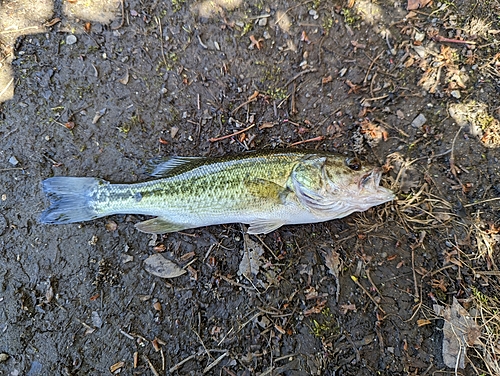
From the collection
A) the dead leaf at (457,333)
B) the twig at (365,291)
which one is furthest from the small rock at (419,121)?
the dead leaf at (457,333)

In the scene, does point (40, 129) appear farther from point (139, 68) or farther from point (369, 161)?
point (369, 161)

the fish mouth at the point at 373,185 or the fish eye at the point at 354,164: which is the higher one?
the fish eye at the point at 354,164

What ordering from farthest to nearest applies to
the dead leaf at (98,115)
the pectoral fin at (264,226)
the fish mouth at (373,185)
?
the dead leaf at (98,115) < the pectoral fin at (264,226) < the fish mouth at (373,185)

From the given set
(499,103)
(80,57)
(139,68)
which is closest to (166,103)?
(139,68)

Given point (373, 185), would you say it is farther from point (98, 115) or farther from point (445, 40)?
point (98, 115)

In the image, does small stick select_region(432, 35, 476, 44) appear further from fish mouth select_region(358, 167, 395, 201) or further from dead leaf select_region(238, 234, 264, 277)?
dead leaf select_region(238, 234, 264, 277)

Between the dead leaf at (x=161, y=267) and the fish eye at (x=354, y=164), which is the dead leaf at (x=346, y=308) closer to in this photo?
the fish eye at (x=354, y=164)

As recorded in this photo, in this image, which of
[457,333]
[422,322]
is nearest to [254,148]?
[422,322]
